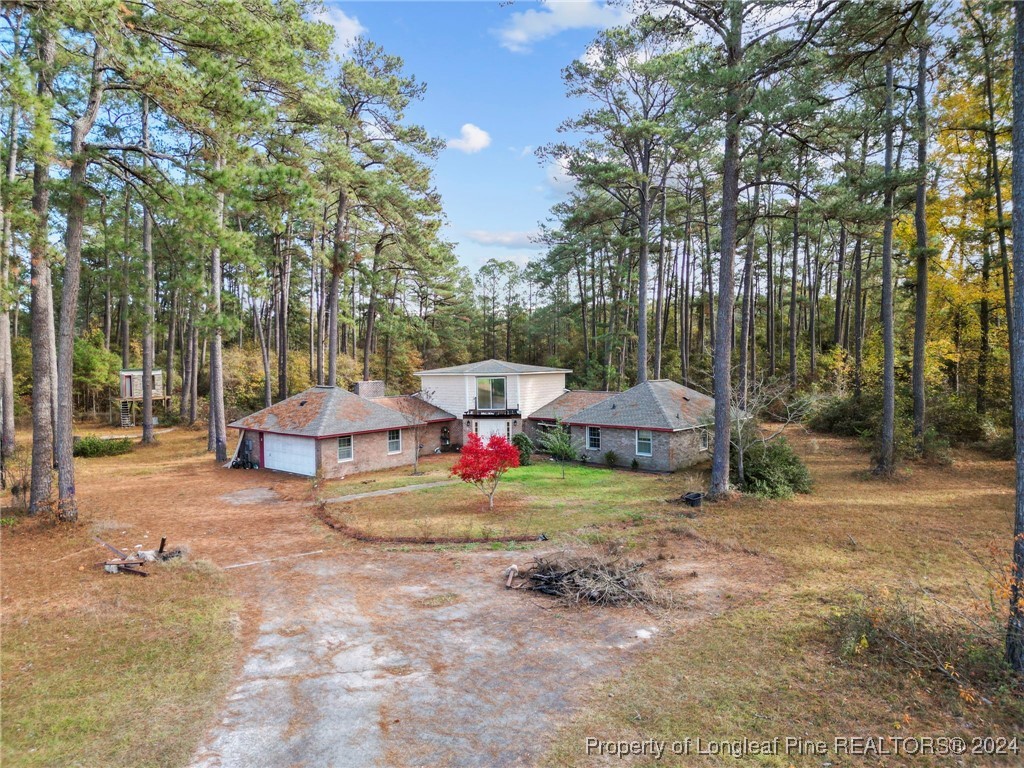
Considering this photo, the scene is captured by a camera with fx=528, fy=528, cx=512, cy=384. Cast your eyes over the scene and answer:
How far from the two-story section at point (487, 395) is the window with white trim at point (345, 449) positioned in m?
6.67

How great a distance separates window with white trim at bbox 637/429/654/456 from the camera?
835 inches

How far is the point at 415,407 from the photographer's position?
25.8 m

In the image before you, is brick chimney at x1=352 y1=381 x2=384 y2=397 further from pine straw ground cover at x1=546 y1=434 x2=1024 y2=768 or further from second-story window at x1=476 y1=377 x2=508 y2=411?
pine straw ground cover at x1=546 y1=434 x2=1024 y2=768

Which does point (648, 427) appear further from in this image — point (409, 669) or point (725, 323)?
point (409, 669)

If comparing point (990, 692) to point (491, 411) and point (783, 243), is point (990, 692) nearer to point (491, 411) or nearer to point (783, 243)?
point (491, 411)

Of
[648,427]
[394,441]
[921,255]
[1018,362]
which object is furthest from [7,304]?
[921,255]

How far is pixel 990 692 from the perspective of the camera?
5.52 meters

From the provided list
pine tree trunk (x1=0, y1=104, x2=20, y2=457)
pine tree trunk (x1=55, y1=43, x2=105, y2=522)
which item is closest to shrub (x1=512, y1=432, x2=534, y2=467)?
pine tree trunk (x1=55, y1=43, x2=105, y2=522)

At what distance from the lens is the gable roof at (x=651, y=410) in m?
21.1

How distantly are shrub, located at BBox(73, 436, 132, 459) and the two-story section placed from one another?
1380 centimetres

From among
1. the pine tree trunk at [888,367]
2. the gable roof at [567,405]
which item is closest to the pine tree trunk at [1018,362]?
the pine tree trunk at [888,367]

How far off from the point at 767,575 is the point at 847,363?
23242 millimetres

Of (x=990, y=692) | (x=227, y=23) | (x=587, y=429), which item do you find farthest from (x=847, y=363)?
(x=227, y=23)

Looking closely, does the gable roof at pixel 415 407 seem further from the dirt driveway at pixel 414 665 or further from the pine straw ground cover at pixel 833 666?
the pine straw ground cover at pixel 833 666
